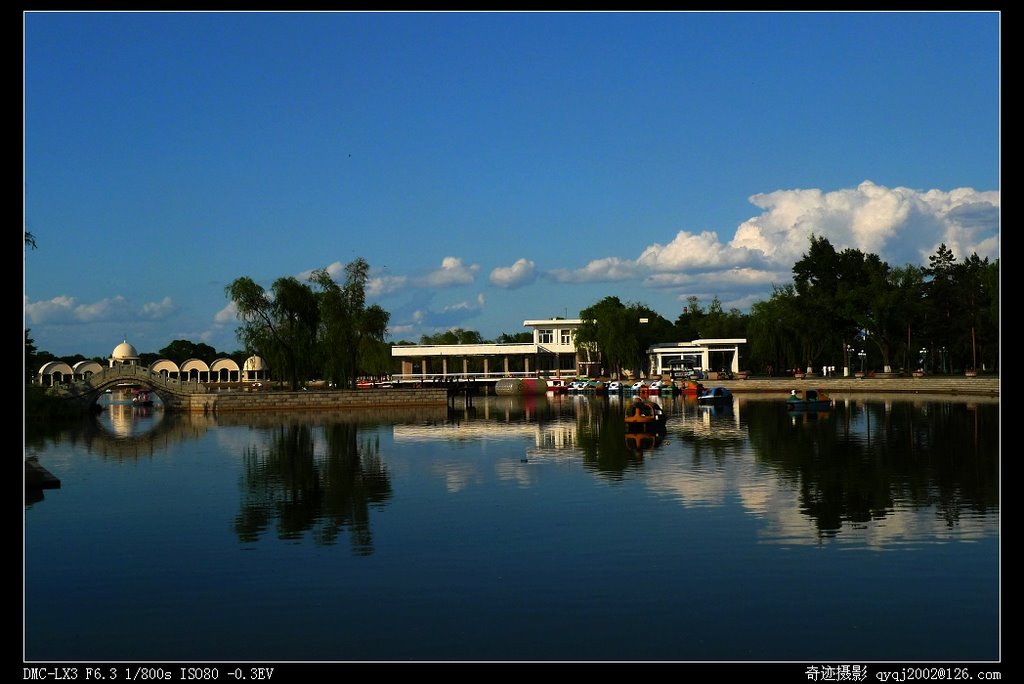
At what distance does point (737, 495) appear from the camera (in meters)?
24.6

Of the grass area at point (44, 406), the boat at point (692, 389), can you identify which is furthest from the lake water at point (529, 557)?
the boat at point (692, 389)

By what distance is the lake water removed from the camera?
1307 centimetres

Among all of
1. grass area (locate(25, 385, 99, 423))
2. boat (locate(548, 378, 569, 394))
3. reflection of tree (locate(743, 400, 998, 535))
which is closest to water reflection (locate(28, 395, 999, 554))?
reflection of tree (locate(743, 400, 998, 535))

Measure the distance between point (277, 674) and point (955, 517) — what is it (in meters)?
15.2

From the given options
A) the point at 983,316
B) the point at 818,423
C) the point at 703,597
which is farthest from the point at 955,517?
the point at 983,316

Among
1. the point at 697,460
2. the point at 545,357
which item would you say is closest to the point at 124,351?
the point at 545,357

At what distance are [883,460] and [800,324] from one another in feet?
206

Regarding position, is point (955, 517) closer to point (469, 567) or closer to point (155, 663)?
point (469, 567)

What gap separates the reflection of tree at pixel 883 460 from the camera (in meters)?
22.8

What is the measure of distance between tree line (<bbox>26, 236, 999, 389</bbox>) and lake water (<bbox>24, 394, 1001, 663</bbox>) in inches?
1466

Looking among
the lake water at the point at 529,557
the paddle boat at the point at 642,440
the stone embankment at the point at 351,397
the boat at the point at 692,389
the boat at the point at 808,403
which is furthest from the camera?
the boat at the point at 692,389

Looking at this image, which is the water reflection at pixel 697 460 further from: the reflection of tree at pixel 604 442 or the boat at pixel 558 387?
the boat at pixel 558 387

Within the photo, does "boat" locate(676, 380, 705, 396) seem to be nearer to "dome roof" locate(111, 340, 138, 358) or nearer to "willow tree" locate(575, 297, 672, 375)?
"willow tree" locate(575, 297, 672, 375)

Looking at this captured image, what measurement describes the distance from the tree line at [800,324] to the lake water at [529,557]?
122 ft
